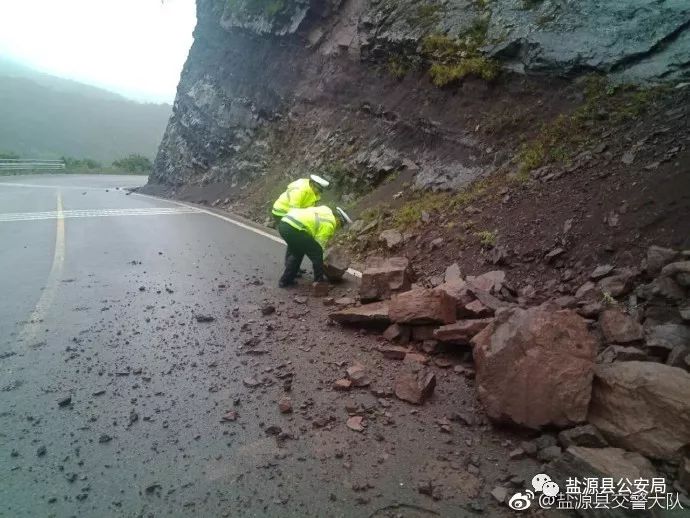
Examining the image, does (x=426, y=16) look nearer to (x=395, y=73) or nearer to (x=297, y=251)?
(x=395, y=73)

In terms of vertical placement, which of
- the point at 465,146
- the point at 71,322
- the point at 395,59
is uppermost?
the point at 395,59

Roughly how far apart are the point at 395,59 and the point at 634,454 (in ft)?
35.1

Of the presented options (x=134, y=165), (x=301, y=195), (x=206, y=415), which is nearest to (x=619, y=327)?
(x=206, y=415)

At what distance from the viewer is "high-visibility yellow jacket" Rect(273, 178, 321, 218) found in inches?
264

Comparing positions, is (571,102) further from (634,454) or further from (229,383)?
(229,383)

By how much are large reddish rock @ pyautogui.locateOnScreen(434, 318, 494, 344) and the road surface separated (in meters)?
0.31

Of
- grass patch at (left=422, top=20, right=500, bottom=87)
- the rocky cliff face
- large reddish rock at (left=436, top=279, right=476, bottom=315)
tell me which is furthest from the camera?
grass patch at (left=422, top=20, right=500, bottom=87)

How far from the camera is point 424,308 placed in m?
Answer: 4.53

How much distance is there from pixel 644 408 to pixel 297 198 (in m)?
4.91

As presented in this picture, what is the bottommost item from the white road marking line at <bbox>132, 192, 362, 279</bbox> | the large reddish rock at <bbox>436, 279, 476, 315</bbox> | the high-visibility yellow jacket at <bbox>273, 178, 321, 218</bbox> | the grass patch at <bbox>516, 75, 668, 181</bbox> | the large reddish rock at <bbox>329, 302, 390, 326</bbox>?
the white road marking line at <bbox>132, 192, 362, 279</bbox>

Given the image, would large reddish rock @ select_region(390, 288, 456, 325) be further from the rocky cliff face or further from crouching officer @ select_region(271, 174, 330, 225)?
the rocky cliff face

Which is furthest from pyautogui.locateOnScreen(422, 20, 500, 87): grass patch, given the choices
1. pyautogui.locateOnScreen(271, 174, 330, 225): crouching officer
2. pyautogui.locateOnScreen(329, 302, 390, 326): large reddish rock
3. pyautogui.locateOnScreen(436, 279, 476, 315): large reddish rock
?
pyautogui.locateOnScreen(329, 302, 390, 326): large reddish rock

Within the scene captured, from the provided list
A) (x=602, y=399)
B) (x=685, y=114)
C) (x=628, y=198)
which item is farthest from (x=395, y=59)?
(x=602, y=399)

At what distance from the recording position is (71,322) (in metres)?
5.37
